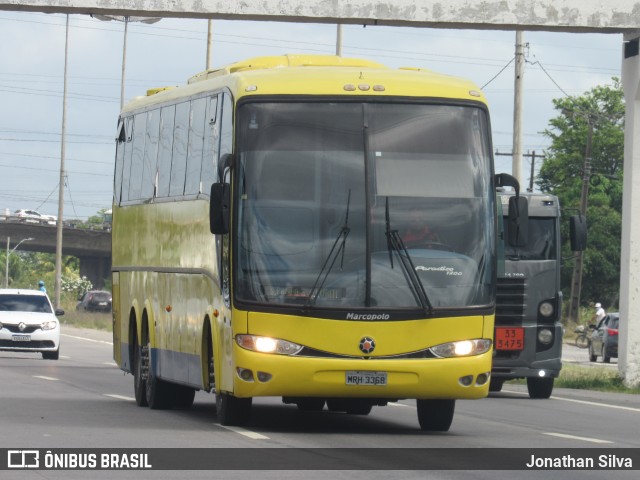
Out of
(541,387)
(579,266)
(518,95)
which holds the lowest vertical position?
(541,387)

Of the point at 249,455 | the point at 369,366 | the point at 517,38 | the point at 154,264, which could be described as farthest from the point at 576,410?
the point at 517,38

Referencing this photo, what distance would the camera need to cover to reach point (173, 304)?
2036 cm

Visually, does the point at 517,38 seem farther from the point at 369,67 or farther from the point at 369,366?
the point at 369,366

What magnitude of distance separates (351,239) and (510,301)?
10907 millimetres

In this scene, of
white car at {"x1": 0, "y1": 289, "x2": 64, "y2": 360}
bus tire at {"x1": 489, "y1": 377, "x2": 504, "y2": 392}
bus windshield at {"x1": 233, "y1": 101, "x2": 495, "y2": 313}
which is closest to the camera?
bus windshield at {"x1": 233, "y1": 101, "x2": 495, "y2": 313}

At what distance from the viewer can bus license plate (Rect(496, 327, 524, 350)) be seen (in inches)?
1075

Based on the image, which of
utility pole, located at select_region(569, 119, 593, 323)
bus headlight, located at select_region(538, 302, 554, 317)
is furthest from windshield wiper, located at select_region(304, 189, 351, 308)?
utility pole, located at select_region(569, 119, 593, 323)

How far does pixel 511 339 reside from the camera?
89.8 feet

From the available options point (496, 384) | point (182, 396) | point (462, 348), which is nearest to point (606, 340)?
point (496, 384)

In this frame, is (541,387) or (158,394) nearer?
(158,394)

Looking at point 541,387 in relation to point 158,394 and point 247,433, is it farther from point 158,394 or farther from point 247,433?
point 247,433

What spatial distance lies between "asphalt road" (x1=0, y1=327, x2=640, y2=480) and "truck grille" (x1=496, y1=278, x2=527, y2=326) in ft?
3.95

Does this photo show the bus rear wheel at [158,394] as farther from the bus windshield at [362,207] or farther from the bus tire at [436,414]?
the bus windshield at [362,207]

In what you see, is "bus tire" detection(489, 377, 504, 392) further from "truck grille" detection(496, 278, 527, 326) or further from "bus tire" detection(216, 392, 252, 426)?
"bus tire" detection(216, 392, 252, 426)
